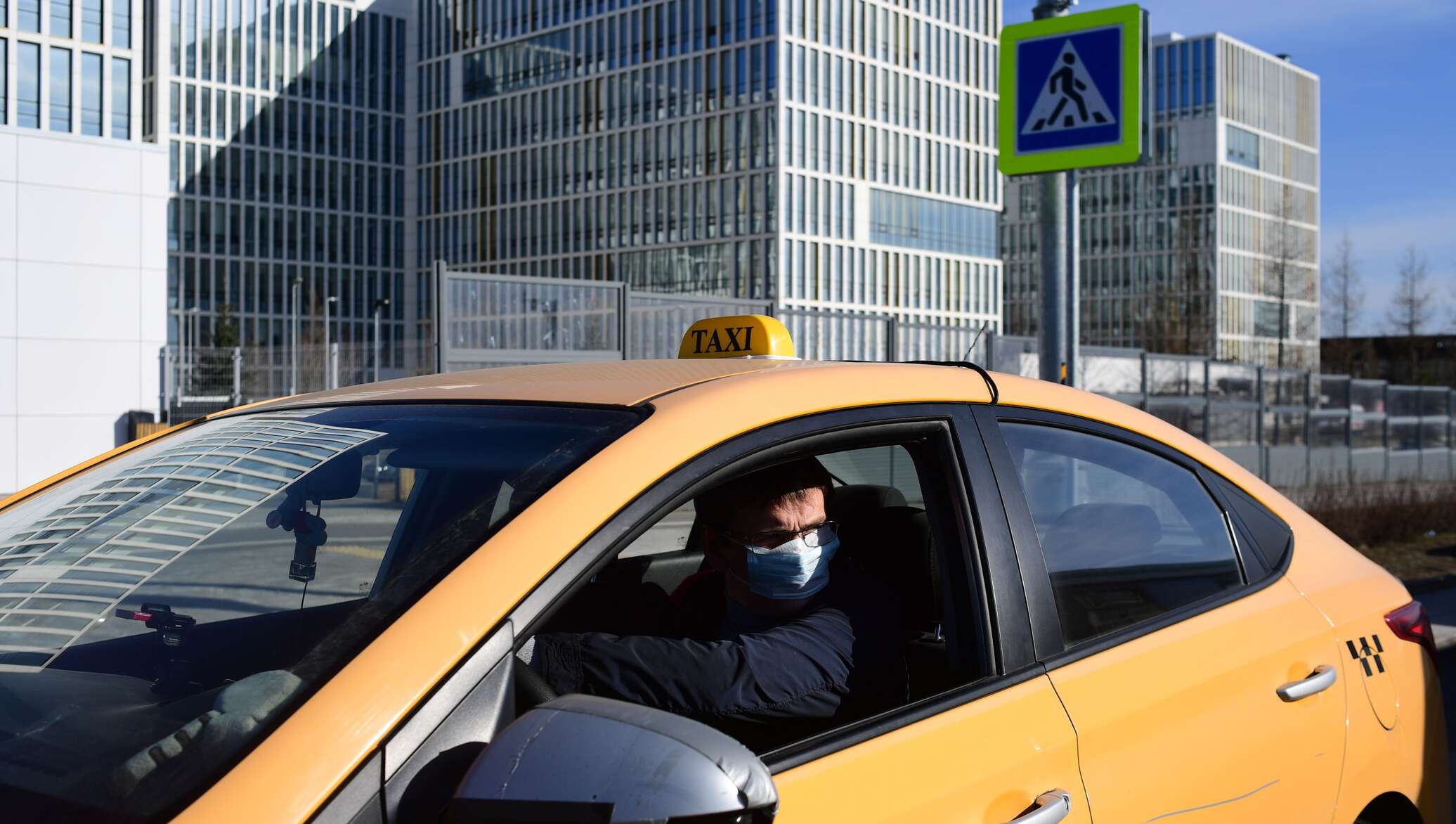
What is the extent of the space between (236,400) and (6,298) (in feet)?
14.8

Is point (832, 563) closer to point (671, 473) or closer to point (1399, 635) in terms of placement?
point (671, 473)

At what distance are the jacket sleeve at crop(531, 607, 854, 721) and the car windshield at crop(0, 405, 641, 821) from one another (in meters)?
0.26

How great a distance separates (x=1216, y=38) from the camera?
300ft

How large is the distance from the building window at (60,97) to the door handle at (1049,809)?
28437mm

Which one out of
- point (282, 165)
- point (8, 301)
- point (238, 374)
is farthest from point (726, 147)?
point (8, 301)

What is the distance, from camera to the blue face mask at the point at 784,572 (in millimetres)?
2160

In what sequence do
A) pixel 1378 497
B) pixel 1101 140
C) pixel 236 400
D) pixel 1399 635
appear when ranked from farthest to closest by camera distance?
pixel 236 400 < pixel 1378 497 < pixel 1101 140 < pixel 1399 635

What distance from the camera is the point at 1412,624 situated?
9.29 feet

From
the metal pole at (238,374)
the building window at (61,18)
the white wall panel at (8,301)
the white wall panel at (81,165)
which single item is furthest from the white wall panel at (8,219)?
the building window at (61,18)

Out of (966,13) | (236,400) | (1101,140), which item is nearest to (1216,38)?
(966,13)

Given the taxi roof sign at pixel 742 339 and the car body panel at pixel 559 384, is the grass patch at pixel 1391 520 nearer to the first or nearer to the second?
the taxi roof sign at pixel 742 339

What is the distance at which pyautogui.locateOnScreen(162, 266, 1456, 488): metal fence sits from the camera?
11461 mm

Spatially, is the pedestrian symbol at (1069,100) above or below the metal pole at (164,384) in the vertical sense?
above

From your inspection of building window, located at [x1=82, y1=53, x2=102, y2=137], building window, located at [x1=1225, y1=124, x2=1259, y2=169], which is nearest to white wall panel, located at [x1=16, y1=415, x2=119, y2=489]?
building window, located at [x1=82, y1=53, x2=102, y2=137]
